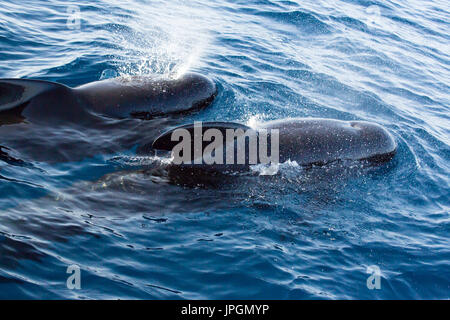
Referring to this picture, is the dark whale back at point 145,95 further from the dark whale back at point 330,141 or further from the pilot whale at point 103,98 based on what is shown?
the dark whale back at point 330,141

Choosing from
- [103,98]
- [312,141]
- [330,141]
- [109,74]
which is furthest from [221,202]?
[109,74]

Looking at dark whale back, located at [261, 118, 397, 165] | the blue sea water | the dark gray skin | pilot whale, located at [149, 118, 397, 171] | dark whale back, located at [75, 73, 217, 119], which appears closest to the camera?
the blue sea water

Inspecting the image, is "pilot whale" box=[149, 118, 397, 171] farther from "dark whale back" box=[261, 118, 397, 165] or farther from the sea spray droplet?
the sea spray droplet

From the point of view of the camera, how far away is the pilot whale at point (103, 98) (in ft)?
30.2

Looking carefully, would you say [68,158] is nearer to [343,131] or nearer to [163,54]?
[343,131]

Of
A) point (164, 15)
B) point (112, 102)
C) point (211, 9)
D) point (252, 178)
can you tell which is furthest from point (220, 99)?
point (211, 9)

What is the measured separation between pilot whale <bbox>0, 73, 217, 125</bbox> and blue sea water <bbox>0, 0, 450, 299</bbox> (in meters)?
0.30

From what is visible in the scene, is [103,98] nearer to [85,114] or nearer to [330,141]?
[85,114]

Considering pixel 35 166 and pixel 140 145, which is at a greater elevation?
pixel 140 145

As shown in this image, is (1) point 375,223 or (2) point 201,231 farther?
(1) point 375,223

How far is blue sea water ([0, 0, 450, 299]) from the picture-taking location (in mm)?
6914

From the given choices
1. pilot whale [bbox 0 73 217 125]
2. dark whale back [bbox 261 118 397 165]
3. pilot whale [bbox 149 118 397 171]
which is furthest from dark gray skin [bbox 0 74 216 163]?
dark whale back [bbox 261 118 397 165]

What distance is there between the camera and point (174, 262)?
712cm

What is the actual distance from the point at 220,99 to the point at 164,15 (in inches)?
302
